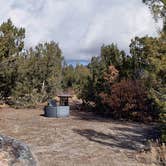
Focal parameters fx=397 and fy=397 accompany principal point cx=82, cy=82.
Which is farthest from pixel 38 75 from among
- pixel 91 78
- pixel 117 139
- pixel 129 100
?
pixel 117 139

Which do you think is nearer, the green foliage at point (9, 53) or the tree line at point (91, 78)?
the tree line at point (91, 78)

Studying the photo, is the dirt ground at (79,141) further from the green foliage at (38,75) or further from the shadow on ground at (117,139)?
the green foliage at (38,75)

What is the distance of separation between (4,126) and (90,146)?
19.5 feet

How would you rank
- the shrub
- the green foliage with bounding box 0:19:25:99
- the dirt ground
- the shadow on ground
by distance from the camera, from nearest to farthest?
the dirt ground < the shadow on ground < the shrub < the green foliage with bounding box 0:19:25:99

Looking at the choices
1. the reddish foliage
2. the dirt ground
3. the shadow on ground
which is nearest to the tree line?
the reddish foliage

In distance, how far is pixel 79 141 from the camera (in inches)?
542

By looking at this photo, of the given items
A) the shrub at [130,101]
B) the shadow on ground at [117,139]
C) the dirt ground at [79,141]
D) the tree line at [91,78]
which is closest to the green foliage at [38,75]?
the tree line at [91,78]

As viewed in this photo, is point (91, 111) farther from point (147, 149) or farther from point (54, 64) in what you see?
point (147, 149)

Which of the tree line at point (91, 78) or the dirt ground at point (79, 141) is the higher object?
the tree line at point (91, 78)

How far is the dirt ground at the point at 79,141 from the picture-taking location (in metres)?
10.8

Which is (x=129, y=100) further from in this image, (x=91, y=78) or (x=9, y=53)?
(x=9, y=53)

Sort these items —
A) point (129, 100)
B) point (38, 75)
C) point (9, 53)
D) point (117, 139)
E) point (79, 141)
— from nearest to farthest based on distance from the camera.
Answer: point (79, 141)
point (117, 139)
point (129, 100)
point (9, 53)
point (38, 75)

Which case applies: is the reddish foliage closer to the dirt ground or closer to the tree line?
the tree line

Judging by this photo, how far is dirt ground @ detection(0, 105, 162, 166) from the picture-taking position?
10.8 metres
